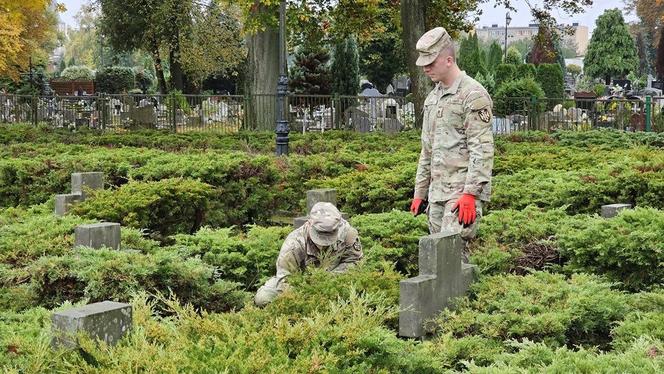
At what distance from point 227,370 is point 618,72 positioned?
61.2m

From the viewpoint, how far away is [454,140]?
638cm

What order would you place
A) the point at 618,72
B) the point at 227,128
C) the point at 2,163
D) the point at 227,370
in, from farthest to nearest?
the point at 618,72, the point at 227,128, the point at 2,163, the point at 227,370

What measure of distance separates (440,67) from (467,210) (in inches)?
38.3

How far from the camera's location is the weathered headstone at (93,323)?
4129 millimetres

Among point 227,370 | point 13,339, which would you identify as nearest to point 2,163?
point 13,339

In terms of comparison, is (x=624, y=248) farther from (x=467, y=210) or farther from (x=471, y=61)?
(x=471, y=61)

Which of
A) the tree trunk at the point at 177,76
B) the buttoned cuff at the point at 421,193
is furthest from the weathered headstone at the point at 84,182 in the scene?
the tree trunk at the point at 177,76

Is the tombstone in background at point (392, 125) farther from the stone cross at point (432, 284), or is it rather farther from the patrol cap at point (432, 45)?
the stone cross at point (432, 284)

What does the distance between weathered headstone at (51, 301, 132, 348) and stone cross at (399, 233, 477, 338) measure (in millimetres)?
1749

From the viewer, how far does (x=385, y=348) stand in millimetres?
4473

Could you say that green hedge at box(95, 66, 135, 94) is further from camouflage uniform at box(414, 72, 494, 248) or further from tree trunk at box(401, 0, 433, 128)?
camouflage uniform at box(414, 72, 494, 248)

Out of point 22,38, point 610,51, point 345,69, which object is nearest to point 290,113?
point 345,69

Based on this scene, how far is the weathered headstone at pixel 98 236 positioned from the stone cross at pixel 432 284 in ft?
8.81

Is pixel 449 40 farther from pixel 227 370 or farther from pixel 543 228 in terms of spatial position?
pixel 227 370
